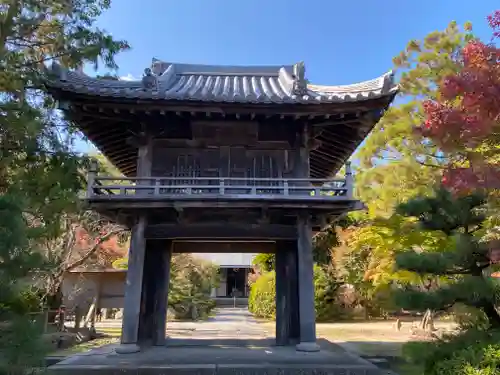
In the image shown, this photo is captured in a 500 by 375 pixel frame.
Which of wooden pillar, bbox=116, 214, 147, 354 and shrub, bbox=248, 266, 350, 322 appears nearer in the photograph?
wooden pillar, bbox=116, 214, 147, 354

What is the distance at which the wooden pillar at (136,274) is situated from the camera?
8836 mm

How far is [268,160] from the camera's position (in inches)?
419


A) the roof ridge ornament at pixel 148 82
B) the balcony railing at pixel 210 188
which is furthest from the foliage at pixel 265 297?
the roof ridge ornament at pixel 148 82

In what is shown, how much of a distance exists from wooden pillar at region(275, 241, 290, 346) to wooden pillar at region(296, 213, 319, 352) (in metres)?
1.33

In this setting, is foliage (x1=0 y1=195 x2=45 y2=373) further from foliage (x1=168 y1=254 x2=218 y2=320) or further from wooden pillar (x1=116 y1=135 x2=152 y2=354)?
foliage (x1=168 y1=254 x2=218 y2=320)

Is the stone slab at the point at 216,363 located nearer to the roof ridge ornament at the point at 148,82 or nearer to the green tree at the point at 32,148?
the green tree at the point at 32,148

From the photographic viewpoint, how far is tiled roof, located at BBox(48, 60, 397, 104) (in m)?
9.09

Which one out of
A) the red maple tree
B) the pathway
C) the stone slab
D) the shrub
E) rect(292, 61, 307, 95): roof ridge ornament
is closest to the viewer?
the stone slab

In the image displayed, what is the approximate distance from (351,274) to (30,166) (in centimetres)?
1902

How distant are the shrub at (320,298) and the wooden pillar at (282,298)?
1217 cm

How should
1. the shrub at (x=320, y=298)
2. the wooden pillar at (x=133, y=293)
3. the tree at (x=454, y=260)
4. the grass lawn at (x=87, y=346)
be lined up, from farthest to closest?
the shrub at (x=320, y=298) < the grass lawn at (x=87, y=346) < the wooden pillar at (x=133, y=293) < the tree at (x=454, y=260)

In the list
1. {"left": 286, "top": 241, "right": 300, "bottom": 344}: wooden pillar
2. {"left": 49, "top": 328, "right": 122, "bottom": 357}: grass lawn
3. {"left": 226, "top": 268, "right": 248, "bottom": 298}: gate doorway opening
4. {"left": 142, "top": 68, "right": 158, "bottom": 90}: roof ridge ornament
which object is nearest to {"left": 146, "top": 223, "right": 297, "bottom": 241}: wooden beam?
{"left": 286, "top": 241, "right": 300, "bottom": 344}: wooden pillar

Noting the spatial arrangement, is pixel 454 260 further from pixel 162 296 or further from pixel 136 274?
pixel 162 296

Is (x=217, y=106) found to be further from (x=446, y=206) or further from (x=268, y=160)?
(x=446, y=206)
